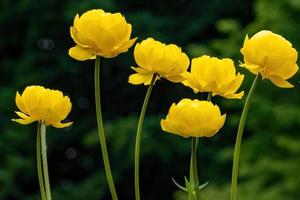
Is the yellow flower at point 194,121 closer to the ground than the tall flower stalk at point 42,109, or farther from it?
closer to the ground

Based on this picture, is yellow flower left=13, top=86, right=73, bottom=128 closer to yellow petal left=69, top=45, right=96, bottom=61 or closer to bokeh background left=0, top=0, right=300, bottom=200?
yellow petal left=69, top=45, right=96, bottom=61

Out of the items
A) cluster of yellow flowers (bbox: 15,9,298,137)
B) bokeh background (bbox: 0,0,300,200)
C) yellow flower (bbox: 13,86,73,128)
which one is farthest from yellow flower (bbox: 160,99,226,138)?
bokeh background (bbox: 0,0,300,200)

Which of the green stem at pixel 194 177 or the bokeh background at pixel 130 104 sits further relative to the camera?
the bokeh background at pixel 130 104

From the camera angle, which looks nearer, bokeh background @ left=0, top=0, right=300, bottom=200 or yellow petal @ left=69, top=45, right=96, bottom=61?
yellow petal @ left=69, top=45, right=96, bottom=61

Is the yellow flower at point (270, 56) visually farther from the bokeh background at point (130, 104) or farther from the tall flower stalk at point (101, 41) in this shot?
the bokeh background at point (130, 104)

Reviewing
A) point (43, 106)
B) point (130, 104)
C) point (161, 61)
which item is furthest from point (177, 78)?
point (130, 104)

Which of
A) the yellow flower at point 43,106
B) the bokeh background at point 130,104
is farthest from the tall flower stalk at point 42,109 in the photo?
the bokeh background at point 130,104
